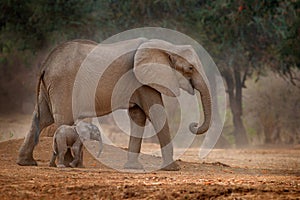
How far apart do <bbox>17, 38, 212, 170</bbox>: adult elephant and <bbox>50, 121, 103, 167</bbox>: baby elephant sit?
1.73 ft

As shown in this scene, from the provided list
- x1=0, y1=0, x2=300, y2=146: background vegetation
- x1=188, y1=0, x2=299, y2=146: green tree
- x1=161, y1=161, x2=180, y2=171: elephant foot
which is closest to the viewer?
x1=161, y1=161, x2=180, y2=171: elephant foot

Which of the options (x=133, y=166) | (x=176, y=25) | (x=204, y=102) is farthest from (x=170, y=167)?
(x=176, y=25)

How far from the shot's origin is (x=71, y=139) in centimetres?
1091

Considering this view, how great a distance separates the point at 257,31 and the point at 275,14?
258 centimetres

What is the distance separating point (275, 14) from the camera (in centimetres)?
2189

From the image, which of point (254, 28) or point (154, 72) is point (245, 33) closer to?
point (254, 28)

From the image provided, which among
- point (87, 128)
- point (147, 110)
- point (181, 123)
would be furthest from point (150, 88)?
point (181, 123)

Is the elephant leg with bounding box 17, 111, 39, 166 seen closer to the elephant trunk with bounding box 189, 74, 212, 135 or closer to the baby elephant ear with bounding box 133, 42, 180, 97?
the baby elephant ear with bounding box 133, 42, 180, 97

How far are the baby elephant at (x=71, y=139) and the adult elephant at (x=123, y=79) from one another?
1.73 ft

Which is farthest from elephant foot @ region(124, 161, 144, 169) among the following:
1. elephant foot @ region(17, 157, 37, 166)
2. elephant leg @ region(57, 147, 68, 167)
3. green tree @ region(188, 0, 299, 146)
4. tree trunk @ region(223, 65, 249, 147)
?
tree trunk @ region(223, 65, 249, 147)

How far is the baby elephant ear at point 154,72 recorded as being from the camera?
38.0 ft

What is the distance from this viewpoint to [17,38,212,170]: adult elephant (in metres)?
11.5

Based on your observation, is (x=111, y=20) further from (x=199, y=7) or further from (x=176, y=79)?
(x=176, y=79)

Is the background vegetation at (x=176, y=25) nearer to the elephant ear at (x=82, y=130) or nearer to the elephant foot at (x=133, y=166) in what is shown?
the elephant foot at (x=133, y=166)
